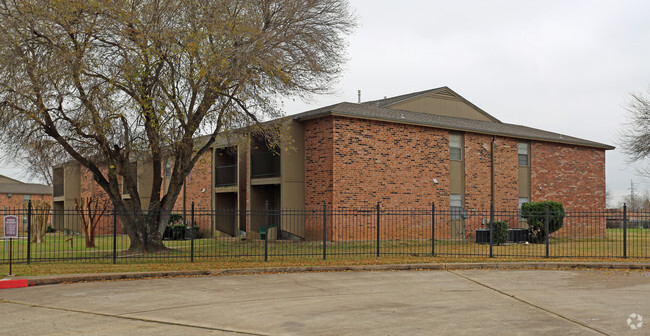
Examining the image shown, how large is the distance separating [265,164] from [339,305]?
18.7 m

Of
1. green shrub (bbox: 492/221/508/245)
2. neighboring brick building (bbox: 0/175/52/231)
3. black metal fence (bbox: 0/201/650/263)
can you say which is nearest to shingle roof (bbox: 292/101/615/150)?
black metal fence (bbox: 0/201/650/263)

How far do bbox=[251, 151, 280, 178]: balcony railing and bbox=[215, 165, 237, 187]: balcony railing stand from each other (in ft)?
6.85

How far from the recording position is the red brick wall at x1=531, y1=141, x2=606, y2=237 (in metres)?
34.0

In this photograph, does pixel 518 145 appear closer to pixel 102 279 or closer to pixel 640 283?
pixel 640 283

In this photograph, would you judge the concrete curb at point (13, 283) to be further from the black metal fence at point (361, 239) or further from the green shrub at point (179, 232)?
the green shrub at point (179, 232)

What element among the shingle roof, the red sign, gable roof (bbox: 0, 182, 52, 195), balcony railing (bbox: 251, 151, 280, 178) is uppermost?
the shingle roof

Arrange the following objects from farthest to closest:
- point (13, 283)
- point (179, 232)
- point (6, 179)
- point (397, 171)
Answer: point (6, 179) < point (179, 232) < point (397, 171) < point (13, 283)

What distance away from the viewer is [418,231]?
2825 centimetres

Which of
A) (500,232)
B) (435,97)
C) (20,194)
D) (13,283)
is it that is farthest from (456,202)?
(20,194)

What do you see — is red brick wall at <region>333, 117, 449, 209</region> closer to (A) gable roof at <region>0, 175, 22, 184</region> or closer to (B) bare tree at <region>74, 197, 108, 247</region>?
(B) bare tree at <region>74, 197, 108, 247</region>

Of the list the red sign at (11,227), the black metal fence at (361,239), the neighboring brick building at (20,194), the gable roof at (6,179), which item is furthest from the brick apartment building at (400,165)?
the gable roof at (6,179)

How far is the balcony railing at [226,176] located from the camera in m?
31.8

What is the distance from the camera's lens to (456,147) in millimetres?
30625

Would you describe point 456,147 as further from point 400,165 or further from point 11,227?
point 11,227
